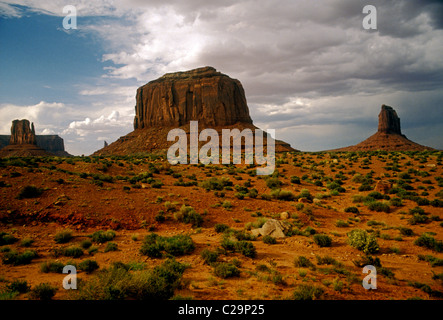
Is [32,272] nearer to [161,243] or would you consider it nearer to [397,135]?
[161,243]

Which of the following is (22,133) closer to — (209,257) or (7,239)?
(7,239)

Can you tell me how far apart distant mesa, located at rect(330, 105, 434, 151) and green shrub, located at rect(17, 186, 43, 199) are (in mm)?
109875

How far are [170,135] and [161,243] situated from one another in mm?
74063

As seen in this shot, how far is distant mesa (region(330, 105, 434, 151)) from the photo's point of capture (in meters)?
95.6

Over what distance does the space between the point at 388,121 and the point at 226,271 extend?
131 m

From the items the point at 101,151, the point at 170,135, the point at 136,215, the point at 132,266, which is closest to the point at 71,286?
the point at 132,266

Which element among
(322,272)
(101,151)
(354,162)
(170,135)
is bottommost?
(322,272)

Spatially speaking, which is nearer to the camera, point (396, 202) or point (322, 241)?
point (322, 241)

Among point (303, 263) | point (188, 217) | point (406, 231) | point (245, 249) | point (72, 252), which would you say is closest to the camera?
point (303, 263)

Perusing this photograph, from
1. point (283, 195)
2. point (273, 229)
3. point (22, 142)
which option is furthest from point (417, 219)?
point (22, 142)

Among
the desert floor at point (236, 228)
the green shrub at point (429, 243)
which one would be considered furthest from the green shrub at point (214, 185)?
the green shrub at point (429, 243)

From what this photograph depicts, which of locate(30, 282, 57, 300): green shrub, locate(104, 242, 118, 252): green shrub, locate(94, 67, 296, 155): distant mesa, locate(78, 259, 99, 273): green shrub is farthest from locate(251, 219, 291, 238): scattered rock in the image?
locate(94, 67, 296, 155): distant mesa

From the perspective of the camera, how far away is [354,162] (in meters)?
34.8

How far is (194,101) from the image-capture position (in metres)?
90.0
